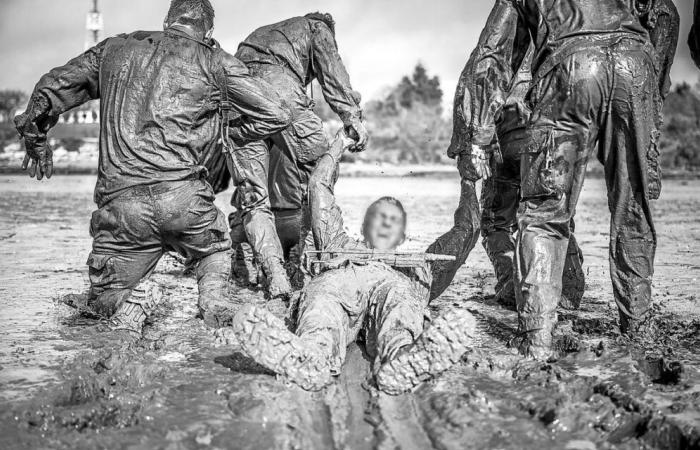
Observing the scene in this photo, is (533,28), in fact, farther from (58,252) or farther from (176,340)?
(58,252)

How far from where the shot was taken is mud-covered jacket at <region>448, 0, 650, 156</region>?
4273mm

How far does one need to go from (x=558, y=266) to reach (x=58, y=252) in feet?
19.3

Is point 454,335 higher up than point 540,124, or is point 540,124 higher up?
point 540,124

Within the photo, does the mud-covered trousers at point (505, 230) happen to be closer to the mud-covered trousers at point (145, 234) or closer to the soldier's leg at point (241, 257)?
the mud-covered trousers at point (145, 234)

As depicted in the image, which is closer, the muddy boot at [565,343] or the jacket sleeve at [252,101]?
the muddy boot at [565,343]

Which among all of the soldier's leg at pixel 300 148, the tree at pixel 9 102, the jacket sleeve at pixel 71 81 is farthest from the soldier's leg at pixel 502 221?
the tree at pixel 9 102

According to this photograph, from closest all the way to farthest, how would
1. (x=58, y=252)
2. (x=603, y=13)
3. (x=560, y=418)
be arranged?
(x=560, y=418)
(x=603, y=13)
(x=58, y=252)

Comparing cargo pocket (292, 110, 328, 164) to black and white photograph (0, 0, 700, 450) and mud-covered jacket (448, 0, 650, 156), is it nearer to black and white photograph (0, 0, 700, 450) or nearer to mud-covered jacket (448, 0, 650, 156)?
black and white photograph (0, 0, 700, 450)

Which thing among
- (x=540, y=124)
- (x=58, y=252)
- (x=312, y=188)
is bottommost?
(x=58, y=252)

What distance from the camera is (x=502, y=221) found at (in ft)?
17.9

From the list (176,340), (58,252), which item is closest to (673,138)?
(58,252)

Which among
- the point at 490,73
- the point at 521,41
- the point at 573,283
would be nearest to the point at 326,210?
the point at 490,73

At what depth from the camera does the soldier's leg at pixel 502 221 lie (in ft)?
17.6

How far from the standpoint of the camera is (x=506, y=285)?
18.0 feet
